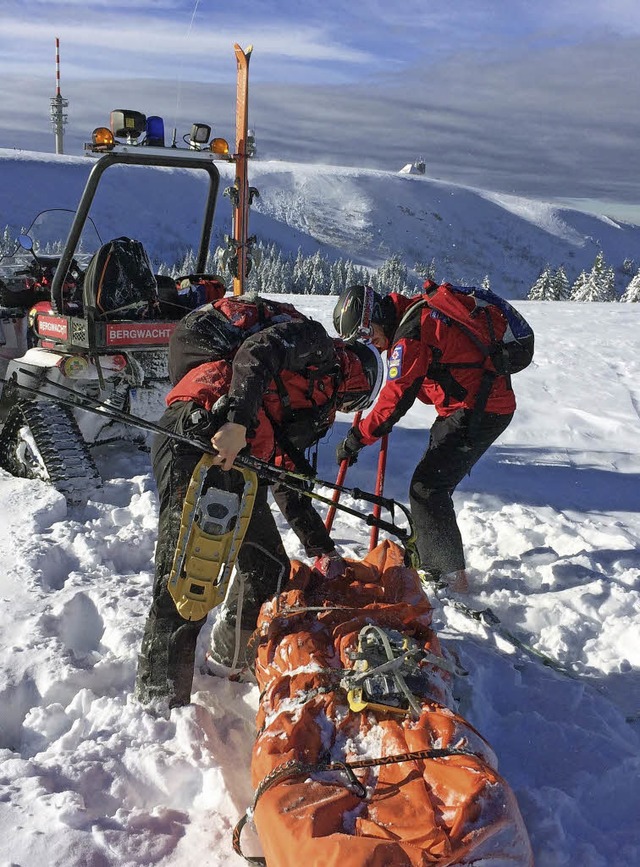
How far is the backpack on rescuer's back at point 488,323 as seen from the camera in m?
4.29

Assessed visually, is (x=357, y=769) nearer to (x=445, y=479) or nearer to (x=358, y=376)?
(x=358, y=376)

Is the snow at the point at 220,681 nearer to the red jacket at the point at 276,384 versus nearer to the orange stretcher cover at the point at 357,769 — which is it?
the orange stretcher cover at the point at 357,769

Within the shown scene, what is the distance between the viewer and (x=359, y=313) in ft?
14.4

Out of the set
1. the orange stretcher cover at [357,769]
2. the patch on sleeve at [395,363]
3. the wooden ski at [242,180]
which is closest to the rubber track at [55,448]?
the patch on sleeve at [395,363]

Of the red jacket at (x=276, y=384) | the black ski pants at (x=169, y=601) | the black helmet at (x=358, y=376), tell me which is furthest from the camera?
the black helmet at (x=358, y=376)

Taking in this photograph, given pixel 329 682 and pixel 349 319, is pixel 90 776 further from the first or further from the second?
pixel 349 319

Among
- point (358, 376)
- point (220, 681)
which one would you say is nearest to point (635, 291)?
point (358, 376)

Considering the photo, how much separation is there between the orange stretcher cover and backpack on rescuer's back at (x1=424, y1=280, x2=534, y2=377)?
6.08 feet

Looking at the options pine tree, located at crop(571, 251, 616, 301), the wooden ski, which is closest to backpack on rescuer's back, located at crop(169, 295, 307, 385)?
the wooden ski

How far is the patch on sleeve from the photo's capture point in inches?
166

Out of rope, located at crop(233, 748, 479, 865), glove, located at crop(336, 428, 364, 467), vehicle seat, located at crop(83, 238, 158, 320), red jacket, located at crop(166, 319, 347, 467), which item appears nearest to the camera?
rope, located at crop(233, 748, 479, 865)

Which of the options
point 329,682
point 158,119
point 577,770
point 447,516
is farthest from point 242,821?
point 158,119

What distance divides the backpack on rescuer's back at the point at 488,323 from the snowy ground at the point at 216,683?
1.47 m

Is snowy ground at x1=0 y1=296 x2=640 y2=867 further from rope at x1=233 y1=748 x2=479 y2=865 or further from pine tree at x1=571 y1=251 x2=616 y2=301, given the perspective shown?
pine tree at x1=571 y1=251 x2=616 y2=301
